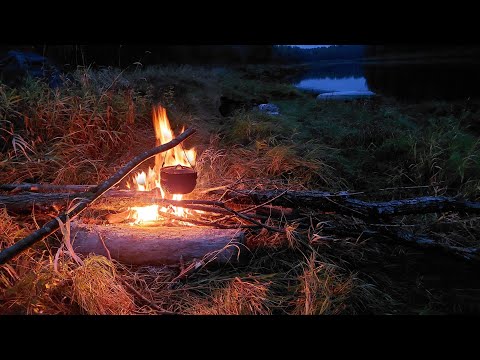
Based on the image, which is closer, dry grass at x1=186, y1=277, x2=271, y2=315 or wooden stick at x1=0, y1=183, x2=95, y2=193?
dry grass at x1=186, y1=277, x2=271, y2=315

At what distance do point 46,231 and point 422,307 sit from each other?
7.01 ft

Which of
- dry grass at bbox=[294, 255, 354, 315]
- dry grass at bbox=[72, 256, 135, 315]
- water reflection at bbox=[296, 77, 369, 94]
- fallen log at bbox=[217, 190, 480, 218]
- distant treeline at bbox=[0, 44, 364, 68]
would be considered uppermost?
distant treeline at bbox=[0, 44, 364, 68]

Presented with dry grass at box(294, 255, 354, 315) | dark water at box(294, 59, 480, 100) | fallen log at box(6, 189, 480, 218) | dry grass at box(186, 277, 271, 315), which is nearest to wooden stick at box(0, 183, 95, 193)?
fallen log at box(6, 189, 480, 218)

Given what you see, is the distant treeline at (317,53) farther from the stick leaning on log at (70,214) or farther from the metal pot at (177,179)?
the metal pot at (177,179)

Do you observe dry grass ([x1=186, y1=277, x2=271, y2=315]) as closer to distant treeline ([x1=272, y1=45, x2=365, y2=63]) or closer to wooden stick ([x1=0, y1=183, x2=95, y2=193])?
wooden stick ([x1=0, y1=183, x2=95, y2=193])

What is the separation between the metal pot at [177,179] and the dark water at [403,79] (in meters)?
2.67

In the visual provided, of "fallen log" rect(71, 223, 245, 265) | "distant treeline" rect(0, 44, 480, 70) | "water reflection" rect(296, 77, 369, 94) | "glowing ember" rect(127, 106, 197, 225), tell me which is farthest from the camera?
"water reflection" rect(296, 77, 369, 94)

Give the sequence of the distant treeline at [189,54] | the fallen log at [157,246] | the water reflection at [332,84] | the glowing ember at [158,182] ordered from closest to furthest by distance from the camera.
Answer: the fallen log at [157,246]
the glowing ember at [158,182]
the water reflection at [332,84]
the distant treeline at [189,54]

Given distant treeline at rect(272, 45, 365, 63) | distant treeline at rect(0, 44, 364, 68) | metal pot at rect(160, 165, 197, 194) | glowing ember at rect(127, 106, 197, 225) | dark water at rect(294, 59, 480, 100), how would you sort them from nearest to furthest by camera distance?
metal pot at rect(160, 165, 197, 194), glowing ember at rect(127, 106, 197, 225), dark water at rect(294, 59, 480, 100), distant treeline at rect(272, 45, 365, 63), distant treeline at rect(0, 44, 364, 68)

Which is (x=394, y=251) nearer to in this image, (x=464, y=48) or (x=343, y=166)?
(x=343, y=166)

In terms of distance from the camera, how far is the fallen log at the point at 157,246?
2199 mm

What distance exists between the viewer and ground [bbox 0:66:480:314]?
75.0 inches

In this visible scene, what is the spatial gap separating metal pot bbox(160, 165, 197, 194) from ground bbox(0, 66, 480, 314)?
0.57 metres

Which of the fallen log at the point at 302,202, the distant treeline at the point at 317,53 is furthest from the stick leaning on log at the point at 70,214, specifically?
the distant treeline at the point at 317,53
